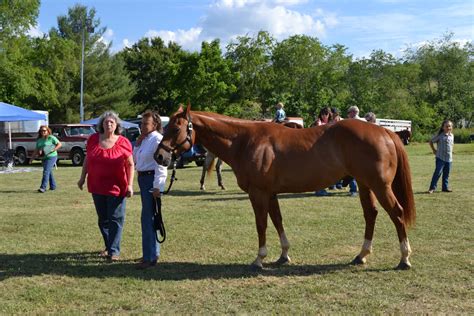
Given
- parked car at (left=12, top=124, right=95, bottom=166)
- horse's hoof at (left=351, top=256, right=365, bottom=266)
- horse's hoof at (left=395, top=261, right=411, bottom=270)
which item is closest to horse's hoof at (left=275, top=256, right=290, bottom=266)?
horse's hoof at (left=351, top=256, right=365, bottom=266)

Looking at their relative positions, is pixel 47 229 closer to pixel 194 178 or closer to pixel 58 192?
pixel 58 192

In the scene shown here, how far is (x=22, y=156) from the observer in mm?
26062

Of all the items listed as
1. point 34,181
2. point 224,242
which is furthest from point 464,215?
point 34,181

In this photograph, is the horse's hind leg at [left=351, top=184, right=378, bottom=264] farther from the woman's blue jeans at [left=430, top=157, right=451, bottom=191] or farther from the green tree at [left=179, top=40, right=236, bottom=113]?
the green tree at [left=179, top=40, right=236, bottom=113]

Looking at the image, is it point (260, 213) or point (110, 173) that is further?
point (110, 173)

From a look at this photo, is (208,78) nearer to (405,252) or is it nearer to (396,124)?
(396,124)

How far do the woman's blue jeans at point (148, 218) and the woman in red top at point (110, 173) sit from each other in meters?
0.39

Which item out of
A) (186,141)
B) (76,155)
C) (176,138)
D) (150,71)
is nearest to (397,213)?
(186,141)

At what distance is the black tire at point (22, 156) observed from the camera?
2597cm

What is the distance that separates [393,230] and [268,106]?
41.1 m

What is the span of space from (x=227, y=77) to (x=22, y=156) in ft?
69.3

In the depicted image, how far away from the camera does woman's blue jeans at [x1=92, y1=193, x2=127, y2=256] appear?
6.23 metres

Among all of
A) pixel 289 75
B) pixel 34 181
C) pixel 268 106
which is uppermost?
pixel 289 75

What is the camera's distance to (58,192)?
43.7 ft
